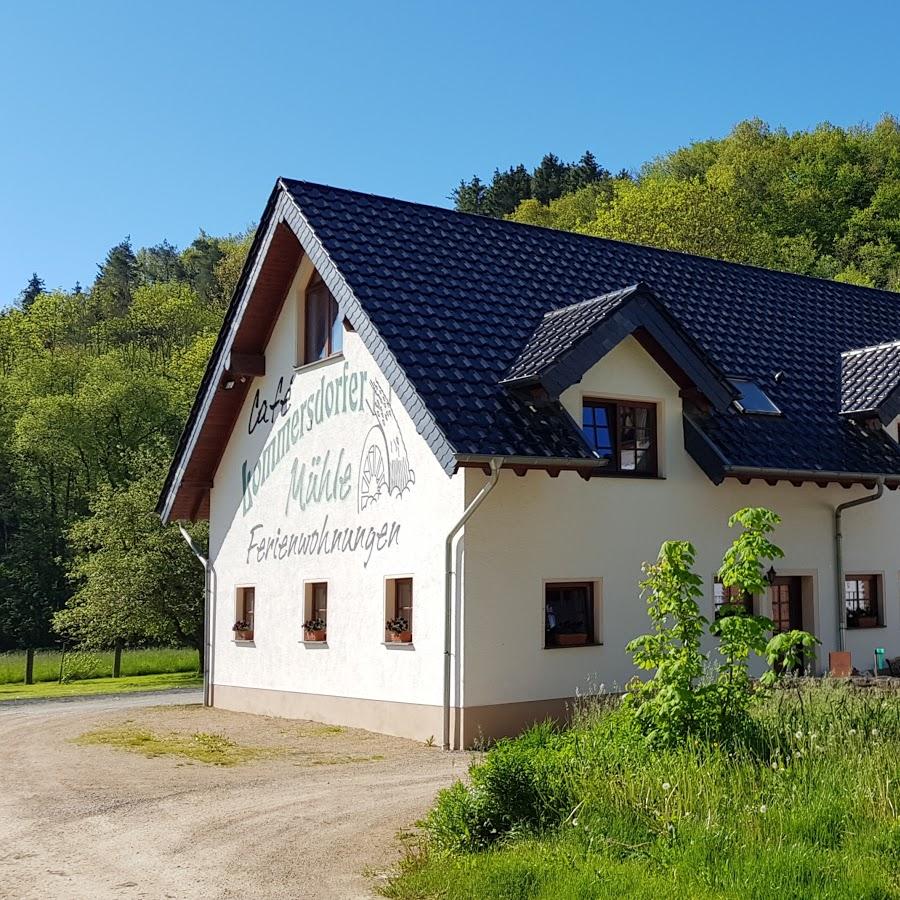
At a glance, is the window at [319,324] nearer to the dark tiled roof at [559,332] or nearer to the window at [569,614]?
the dark tiled roof at [559,332]

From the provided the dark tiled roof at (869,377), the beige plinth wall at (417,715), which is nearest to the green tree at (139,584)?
the beige plinth wall at (417,715)

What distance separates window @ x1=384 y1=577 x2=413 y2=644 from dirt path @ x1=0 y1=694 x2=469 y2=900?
4.71ft

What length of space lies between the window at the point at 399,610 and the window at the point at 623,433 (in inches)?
133

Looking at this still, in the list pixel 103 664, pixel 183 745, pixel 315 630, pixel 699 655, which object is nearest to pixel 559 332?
pixel 315 630

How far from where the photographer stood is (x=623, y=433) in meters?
17.4

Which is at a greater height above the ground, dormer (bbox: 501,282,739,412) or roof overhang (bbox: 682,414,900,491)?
dormer (bbox: 501,282,739,412)

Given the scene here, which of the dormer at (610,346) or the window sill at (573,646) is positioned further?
the window sill at (573,646)

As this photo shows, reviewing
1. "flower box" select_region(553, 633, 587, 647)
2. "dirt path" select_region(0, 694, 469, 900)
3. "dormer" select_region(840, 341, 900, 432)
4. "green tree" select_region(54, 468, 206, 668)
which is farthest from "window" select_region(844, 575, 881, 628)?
"green tree" select_region(54, 468, 206, 668)

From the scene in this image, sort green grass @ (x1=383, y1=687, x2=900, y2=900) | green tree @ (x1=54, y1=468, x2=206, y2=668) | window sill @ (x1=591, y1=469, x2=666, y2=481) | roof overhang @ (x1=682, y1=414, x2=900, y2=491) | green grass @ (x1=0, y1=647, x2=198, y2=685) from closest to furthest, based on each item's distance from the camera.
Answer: green grass @ (x1=383, y1=687, x2=900, y2=900), window sill @ (x1=591, y1=469, x2=666, y2=481), roof overhang @ (x1=682, y1=414, x2=900, y2=491), green tree @ (x1=54, y1=468, x2=206, y2=668), green grass @ (x1=0, y1=647, x2=198, y2=685)

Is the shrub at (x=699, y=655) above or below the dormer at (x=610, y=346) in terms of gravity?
below

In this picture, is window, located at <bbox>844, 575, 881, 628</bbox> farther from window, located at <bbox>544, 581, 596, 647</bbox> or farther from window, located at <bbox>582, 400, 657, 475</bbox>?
window, located at <bbox>544, 581, 596, 647</bbox>

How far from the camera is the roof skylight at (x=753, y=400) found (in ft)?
61.3

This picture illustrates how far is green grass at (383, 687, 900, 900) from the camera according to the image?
716cm

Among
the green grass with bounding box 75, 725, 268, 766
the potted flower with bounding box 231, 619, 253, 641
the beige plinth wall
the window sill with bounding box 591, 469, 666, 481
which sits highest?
the window sill with bounding box 591, 469, 666, 481
